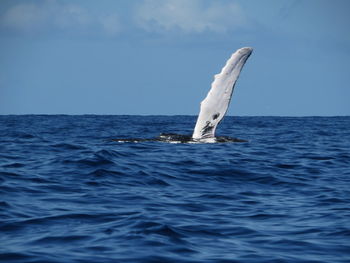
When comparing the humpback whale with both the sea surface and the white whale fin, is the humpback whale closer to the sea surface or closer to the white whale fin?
the white whale fin

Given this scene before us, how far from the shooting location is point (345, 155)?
62.1 feet

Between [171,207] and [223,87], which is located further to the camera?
[223,87]

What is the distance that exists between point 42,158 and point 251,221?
8106 millimetres

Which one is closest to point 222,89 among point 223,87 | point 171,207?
point 223,87

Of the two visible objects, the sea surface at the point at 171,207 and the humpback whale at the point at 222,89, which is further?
the humpback whale at the point at 222,89

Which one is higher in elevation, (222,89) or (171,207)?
(222,89)

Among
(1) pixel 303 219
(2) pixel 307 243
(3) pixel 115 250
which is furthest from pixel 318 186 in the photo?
(3) pixel 115 250

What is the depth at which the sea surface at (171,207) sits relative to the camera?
7.18m

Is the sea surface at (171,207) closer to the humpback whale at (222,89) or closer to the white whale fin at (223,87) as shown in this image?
the humpback whale at (222,89)

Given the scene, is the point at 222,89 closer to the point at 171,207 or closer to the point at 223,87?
the point at 223,87

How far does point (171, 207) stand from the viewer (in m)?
9.72

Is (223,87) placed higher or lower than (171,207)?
higher

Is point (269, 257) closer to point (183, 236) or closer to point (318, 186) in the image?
point (183, 236)

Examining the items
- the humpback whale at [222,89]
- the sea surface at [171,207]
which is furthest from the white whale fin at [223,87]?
the sea surface at [171,207]
